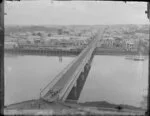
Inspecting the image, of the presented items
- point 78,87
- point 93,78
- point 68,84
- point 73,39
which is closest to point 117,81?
point 93,78

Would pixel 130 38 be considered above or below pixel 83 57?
above

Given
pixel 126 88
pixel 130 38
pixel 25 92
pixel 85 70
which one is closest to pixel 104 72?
pixel 85 70

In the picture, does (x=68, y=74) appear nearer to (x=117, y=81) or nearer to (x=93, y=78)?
(x=93, y=78)

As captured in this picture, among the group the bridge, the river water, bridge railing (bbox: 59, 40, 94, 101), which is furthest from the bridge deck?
the river water

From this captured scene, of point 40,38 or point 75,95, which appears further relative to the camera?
point 40,38

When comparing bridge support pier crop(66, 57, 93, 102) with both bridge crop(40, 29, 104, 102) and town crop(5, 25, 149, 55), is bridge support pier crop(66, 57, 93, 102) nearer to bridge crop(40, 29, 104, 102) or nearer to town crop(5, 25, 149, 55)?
bridge crop(40, 29, 104, 102)

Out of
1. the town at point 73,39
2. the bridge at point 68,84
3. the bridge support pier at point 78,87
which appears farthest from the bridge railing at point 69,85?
the town at point 73,39

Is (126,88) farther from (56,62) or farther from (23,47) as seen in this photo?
(23,47)

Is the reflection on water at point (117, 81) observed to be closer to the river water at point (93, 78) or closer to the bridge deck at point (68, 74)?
the river water at point (93, 78)
